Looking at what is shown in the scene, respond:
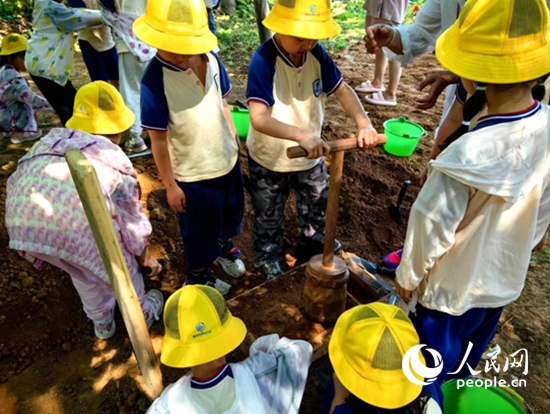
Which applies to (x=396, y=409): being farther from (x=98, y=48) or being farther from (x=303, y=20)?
(x=98, y=48)

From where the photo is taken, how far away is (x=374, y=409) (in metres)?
1.51

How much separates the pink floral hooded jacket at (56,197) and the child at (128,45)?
6.09 feet

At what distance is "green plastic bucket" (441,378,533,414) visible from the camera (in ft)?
5.59

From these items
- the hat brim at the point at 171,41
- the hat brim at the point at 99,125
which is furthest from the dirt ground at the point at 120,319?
the hat brim at the point at 171,41

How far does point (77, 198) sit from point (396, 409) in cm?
175

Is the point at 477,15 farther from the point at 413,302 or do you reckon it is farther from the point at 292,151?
the point at 413,302

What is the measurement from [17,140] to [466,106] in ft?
15.3

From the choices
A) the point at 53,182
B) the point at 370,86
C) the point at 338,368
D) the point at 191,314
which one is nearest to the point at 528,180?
the point at 338,368

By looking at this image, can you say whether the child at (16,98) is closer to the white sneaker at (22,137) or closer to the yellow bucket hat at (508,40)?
the white sneaker at (22,137)

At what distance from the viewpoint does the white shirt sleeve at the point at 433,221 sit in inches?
56.1

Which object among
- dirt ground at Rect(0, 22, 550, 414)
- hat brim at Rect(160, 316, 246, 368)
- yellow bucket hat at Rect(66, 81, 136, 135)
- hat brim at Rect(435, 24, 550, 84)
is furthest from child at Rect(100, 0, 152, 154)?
hat brim at Rect(435, 24, 550, 84)

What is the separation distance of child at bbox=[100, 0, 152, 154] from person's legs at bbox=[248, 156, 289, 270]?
185cm

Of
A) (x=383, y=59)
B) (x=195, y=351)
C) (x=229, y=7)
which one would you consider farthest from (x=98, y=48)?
(x=229, y=7)

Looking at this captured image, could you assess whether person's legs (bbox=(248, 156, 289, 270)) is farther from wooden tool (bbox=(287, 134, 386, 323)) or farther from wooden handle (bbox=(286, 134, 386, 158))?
wooden handle (bbox=(286, 134, 386, 158))
